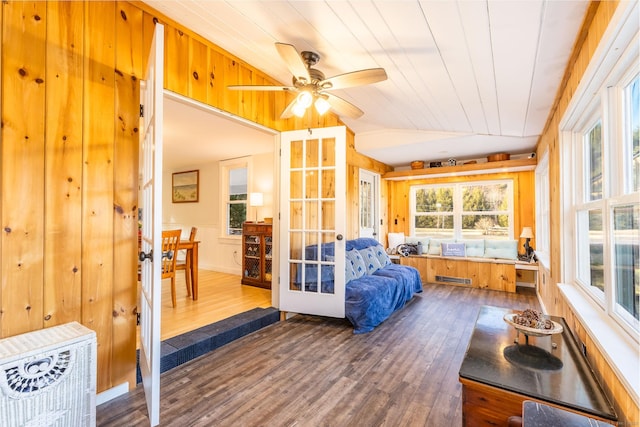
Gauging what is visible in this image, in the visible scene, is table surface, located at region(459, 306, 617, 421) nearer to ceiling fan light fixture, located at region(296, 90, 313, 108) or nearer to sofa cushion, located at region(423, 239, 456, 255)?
ceiling fan light fixture, located at region(296, 90, 313, 108)

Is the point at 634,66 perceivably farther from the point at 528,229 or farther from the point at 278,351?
the point at 528,229

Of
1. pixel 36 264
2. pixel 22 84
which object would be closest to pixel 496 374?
pixel 36 264

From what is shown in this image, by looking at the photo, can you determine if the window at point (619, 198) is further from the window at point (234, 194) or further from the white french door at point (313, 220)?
the window at point (234, 194)

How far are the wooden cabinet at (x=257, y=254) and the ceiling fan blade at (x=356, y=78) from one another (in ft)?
9.16

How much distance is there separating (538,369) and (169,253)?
378 centimetres

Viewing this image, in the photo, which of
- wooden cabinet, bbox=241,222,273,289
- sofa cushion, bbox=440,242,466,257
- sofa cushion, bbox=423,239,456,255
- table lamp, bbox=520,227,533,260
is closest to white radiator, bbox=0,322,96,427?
wooden cabinet, bbox=241,222,273,289

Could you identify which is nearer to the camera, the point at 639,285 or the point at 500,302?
the point at 639,285

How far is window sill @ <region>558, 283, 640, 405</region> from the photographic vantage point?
0.94m

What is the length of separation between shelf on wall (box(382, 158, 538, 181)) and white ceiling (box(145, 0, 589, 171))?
4.89ft

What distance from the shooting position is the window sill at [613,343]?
938mm

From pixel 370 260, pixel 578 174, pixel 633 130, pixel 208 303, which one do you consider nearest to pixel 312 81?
pixel 633 130

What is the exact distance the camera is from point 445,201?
19.3 feet

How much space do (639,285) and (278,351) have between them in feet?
7.77

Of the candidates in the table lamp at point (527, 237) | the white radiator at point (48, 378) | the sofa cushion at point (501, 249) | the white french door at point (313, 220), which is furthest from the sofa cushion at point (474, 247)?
the white radiator at point (48, 378)
